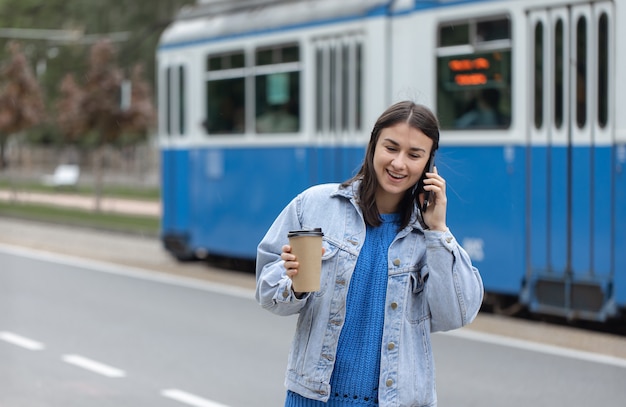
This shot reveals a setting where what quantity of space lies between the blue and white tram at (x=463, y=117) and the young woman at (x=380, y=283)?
5318 mm

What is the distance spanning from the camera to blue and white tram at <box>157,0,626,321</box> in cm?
1059

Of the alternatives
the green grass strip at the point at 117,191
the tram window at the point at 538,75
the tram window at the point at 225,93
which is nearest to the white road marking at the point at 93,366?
the tram window at the point at 538,75

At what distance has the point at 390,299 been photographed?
142 inches

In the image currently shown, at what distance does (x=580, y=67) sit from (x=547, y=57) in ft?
1.32

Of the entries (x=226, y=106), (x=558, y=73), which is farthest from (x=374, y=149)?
(x=226, y=106)

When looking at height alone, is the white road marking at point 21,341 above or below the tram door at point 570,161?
below

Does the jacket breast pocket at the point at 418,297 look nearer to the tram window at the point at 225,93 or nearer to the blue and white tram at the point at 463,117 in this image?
the blue and white tram at the point at 463,117

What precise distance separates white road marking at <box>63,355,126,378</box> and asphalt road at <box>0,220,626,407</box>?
0.04 feet

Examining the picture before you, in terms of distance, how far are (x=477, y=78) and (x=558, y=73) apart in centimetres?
104

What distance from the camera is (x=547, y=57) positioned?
11023 mm

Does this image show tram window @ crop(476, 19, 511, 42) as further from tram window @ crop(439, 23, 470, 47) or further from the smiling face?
the smiling face

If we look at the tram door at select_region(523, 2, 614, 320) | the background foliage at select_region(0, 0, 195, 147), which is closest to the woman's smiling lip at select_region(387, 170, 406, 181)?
the tram door at select_region(523, 2, 614, 320)

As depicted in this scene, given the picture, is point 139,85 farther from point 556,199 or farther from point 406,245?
point 406,245

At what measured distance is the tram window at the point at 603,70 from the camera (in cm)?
1045
